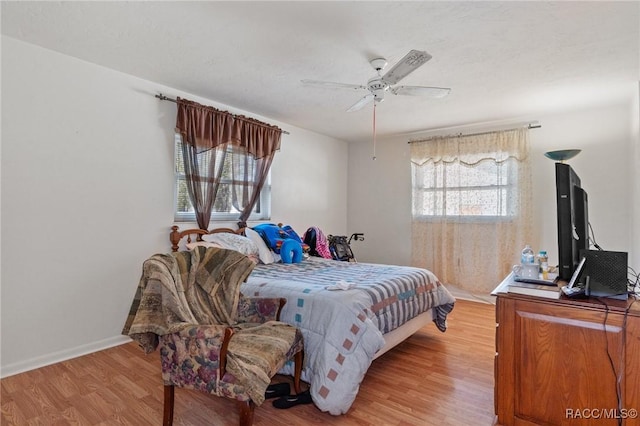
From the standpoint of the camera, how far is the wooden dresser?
1.50 m

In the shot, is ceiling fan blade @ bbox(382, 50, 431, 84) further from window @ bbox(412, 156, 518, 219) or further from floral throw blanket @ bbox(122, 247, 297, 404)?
window @ bbox(412, 156, 518, 219)

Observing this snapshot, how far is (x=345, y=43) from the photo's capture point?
2.43 metres

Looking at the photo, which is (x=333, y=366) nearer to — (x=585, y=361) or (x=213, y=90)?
(x=585, y=361)

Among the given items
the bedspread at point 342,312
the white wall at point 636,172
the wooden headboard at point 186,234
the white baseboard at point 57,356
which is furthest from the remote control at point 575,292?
the white baseboard at point 57,356

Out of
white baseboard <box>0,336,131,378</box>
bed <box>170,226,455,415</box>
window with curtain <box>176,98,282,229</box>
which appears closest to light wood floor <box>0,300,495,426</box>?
white baseboard <box>0,336,131,378</box>

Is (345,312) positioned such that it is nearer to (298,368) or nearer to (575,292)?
(298,368)

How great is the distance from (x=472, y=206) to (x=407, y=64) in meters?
3.07

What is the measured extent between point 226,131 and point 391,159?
2847 mm

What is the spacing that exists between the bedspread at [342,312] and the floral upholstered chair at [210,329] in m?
0.15

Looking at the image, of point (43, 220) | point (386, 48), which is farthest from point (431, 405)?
point (43, 220)

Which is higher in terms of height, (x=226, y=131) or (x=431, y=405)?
(x=226, y=131)

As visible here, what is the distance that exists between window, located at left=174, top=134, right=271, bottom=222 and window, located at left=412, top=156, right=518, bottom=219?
7.72ft

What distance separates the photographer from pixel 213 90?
3.45m

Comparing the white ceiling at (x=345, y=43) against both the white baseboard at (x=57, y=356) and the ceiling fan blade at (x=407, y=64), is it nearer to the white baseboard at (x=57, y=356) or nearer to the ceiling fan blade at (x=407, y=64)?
the ceiling fan blade at (x=407, y=64)
